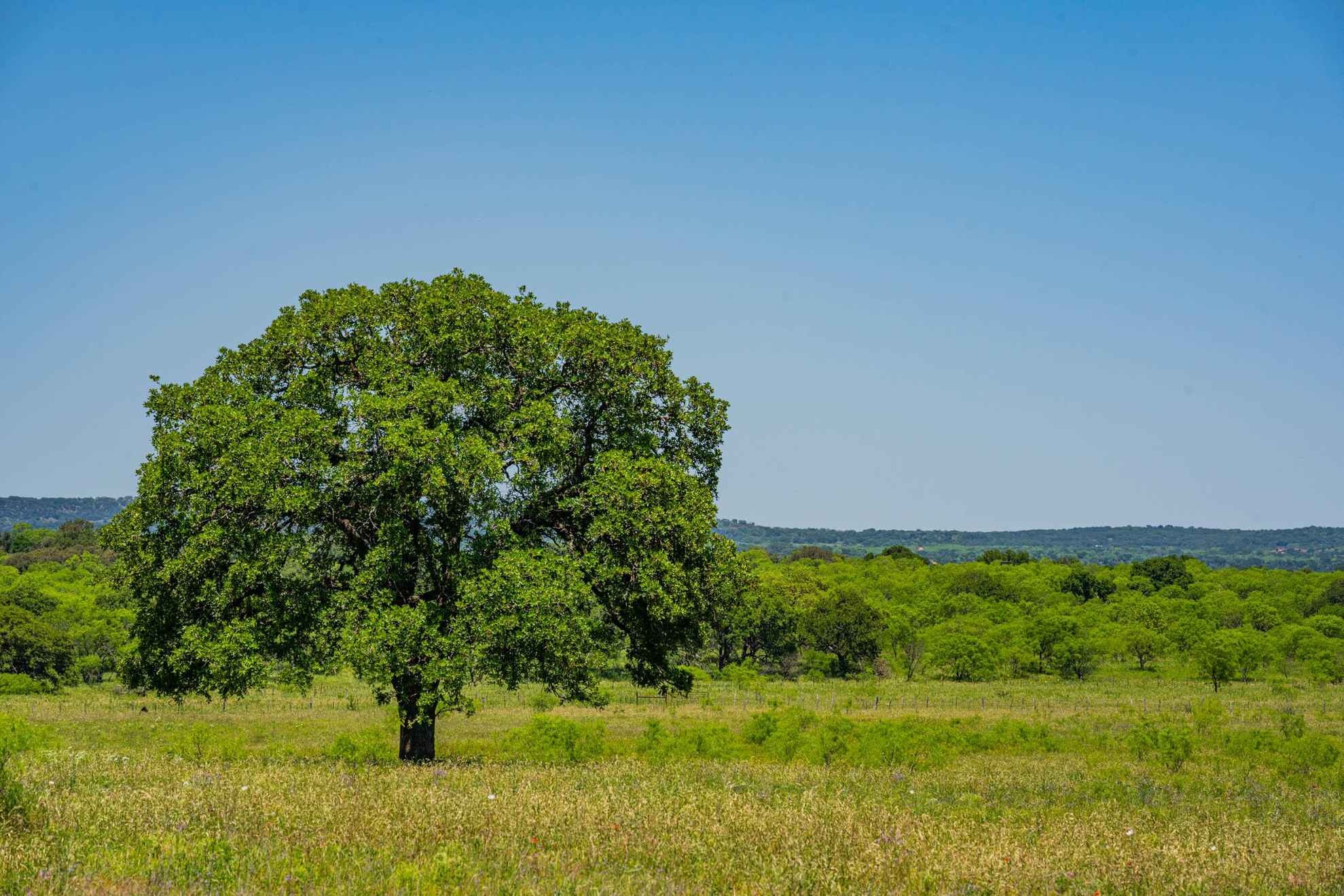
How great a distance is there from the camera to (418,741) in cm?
2275

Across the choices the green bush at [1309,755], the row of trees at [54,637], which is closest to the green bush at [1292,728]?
the green bush at [1309,755]

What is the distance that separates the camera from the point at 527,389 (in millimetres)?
23141

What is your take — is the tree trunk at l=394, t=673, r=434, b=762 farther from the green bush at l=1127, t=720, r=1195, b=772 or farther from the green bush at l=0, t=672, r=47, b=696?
the green bush at l=0, t=672, r=47, b=696

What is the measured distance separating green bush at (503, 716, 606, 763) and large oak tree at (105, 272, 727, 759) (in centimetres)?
517

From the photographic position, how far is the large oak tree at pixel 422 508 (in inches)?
A: 786

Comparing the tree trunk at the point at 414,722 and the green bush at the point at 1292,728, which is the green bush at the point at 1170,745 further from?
the tree trunk at the point at 414,722

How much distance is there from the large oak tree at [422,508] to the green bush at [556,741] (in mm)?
5172

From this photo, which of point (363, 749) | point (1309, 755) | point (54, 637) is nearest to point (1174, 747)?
point (1309, 755)

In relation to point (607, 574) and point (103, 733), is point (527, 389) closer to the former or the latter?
point (607, 574)

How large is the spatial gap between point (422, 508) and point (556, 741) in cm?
1158

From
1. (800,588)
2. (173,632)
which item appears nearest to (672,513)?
(173,632)

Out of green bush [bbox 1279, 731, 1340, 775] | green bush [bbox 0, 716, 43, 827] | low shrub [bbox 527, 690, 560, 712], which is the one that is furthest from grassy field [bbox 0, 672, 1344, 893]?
low shrub [bbox 527, 690, 560, 712]

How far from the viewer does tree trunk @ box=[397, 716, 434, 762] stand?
2241 centimetres

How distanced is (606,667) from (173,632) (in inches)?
378
